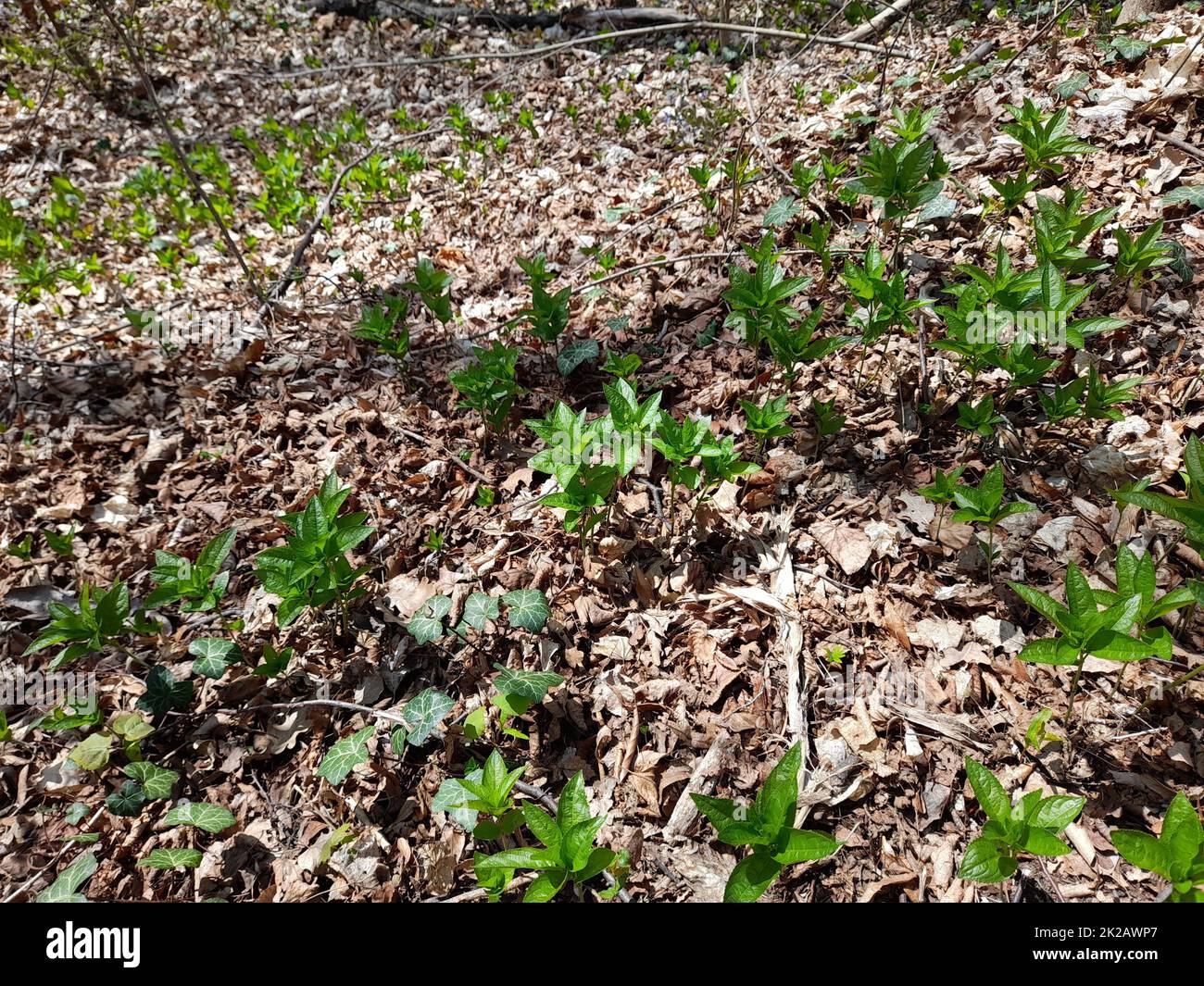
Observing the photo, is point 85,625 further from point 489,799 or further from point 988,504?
point 988,504

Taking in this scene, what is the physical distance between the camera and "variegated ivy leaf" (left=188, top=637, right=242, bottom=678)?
2178mm

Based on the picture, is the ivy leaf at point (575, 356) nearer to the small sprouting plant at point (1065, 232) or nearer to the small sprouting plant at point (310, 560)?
the small sprouting plant at point (310, 560)

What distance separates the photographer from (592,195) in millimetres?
4398

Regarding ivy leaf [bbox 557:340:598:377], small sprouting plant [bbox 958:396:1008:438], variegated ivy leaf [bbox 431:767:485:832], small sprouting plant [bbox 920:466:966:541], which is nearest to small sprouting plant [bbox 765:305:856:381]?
small sprouting plant [bbox 958:396:1008:438]

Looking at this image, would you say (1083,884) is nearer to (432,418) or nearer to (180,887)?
(180,887)

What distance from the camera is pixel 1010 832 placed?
1471mm

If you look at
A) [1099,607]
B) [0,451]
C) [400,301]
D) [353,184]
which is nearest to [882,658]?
[1099,607]

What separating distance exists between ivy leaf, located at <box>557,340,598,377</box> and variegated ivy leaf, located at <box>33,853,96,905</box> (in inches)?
96.7

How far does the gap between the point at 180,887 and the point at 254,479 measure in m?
1.67

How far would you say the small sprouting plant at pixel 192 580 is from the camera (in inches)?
85.4

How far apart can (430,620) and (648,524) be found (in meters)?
0.90

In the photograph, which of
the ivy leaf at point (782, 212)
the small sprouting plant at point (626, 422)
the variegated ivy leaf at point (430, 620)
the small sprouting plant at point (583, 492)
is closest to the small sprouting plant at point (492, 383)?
the small sprouting plant at point (626, 422)

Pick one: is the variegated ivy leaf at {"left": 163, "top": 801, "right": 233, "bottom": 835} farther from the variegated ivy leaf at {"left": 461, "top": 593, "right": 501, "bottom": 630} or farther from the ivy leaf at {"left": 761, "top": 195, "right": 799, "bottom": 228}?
the ivy leaf at {"left": 761, "top": 195, "right": 799, "bottom": 228}

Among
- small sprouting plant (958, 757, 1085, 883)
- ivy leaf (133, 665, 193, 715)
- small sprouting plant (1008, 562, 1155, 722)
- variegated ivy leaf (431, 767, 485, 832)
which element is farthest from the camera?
ivy leaf (133, 665, 193, 715)
